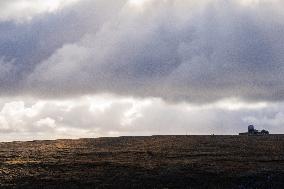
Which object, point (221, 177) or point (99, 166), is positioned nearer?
point (221, 177)

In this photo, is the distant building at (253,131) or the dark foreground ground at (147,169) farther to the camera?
the distant building at (253,131)

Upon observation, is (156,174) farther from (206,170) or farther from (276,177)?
(276,177)

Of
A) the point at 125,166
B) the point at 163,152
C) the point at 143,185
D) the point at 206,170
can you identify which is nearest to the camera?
the point at 143,185

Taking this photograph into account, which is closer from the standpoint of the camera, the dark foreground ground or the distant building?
the dark foreground ground

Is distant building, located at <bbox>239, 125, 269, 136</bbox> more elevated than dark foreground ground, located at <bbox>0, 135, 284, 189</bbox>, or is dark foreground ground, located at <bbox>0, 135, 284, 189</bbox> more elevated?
distant building, located at <bbox>239, 125, 269, 136</bbox>

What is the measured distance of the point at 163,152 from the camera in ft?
288

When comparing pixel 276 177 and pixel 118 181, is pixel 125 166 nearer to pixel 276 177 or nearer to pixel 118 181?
pixel 118 181

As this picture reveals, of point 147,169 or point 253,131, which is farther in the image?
point 253,131

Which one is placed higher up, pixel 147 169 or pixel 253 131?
pixel 253 131

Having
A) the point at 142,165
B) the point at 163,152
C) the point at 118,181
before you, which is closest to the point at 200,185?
the point at 118,181

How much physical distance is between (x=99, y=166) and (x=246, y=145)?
42.3 metres

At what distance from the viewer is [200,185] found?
53219 millimetres

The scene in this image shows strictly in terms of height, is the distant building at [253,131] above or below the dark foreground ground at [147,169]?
above

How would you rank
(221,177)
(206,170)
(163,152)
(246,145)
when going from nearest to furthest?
1. (221,177)
2. (206,170)
3. (163,152)
4. (246,145)
